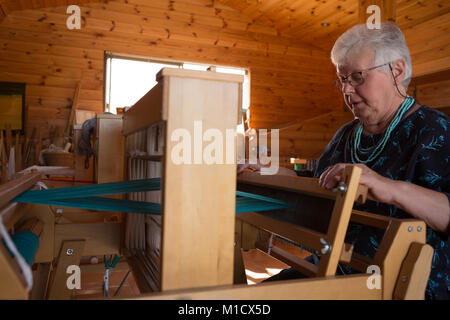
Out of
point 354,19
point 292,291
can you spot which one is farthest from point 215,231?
point 354,19

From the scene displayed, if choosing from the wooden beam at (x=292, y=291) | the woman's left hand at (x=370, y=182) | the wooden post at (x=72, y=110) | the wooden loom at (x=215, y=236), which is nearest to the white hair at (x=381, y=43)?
the woman's left hand at (x=370, y=182)

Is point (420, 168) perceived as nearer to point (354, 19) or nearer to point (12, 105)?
point (354, 19)

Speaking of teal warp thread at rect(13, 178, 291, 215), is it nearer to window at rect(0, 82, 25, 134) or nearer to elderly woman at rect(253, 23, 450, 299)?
elderly woman at rect(253, 23, 450, 299)

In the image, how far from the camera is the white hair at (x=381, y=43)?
125 cm

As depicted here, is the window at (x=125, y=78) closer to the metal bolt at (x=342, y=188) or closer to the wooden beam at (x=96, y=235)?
the wooden beam at (x=96, y=235)

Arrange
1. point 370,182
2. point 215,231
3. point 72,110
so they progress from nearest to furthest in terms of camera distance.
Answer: point 215,231 < point 370,182 < point 72,110

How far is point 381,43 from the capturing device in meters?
1.25

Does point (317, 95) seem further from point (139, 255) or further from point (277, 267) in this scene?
point (139, 255)

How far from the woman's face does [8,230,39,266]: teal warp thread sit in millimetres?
1080

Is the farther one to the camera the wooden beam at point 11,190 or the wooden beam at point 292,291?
the wooden beam at point 11,190

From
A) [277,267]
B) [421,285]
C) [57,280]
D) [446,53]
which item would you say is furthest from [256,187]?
[446,53]

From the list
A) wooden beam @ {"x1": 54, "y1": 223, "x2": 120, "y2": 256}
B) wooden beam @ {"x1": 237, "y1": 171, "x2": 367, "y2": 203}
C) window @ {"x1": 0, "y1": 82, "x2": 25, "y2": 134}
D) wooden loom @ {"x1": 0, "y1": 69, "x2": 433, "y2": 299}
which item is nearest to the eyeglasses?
wooden beam @ {"x1": 237, "y1": 171, "x2": 367, "y2": 203}

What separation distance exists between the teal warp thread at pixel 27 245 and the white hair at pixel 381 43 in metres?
1.13

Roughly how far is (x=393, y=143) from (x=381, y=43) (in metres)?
0.34
